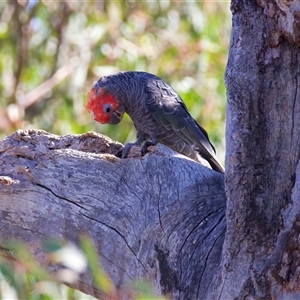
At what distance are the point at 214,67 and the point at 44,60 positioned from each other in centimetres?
161

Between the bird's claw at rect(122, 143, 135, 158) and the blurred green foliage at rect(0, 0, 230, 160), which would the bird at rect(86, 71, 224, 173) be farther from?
the blurred green foliage at rect(0, 0, 230, 160)

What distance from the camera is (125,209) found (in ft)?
8.27

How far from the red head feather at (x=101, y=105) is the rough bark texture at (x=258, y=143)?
1687mm

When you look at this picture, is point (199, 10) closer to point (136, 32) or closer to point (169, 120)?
point (136, 32)

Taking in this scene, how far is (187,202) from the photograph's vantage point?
2486 millimetres

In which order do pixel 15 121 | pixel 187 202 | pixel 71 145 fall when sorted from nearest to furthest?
pixel 187 202
pixel 71 145
pixel 15 121

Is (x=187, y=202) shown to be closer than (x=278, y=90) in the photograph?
No

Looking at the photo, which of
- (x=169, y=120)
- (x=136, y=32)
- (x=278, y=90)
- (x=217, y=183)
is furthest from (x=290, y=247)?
(x=136, y=32)

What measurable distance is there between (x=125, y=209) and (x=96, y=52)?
389cm

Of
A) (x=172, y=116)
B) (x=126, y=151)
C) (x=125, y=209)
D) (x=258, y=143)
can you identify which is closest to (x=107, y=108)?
(x=172, y=116)

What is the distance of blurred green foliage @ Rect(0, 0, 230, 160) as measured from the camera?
5.95 meters

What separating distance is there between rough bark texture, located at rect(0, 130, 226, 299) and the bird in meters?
1.10

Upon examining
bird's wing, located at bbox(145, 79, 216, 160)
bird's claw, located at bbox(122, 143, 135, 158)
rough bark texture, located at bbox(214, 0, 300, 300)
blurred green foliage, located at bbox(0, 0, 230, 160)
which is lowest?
rough bark texture, located at bbox(214, 0, 300, 300)

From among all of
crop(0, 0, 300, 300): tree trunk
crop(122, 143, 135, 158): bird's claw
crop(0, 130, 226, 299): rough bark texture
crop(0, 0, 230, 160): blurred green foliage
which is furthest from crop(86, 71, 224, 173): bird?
crop(0, 0, 230, 160): blurred green foliage
